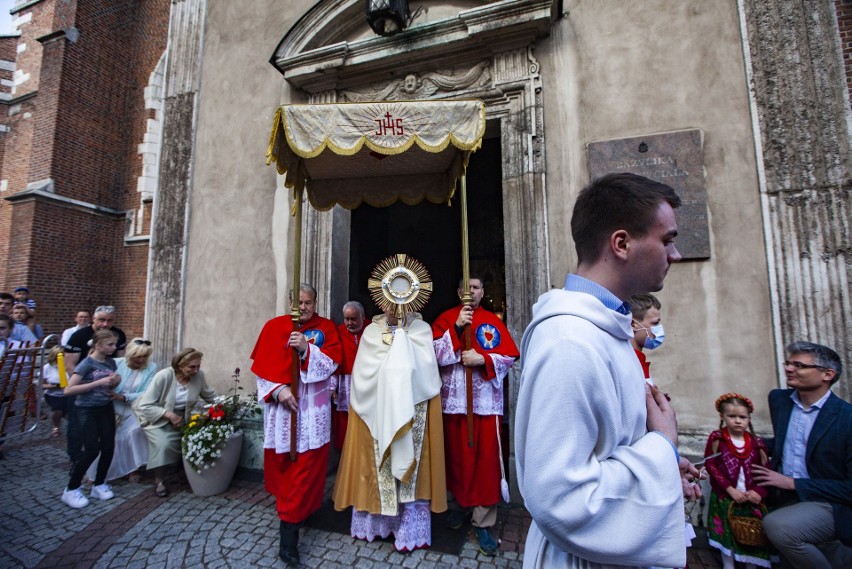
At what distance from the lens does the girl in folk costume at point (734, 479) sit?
112 inches

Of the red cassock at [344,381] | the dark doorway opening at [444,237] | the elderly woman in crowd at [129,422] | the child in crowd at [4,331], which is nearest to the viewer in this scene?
the red cassock at [344,381]

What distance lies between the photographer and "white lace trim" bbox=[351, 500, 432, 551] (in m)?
3.30

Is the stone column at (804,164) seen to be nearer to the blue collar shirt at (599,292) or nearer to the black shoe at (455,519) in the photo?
the black shoe at (455,519)

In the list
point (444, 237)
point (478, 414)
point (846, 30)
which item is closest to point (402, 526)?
point (478, 414)

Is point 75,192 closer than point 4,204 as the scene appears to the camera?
Yes

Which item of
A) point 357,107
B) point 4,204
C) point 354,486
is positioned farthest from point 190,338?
point 4,204

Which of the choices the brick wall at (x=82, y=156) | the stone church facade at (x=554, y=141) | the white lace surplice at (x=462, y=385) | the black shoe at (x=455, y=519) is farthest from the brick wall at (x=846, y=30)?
the brick wall at (x=82, y=156)

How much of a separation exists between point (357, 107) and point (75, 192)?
1135 centimetres

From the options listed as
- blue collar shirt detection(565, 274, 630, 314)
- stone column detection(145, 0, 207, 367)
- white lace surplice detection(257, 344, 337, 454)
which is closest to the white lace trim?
white lace surplice detection(257, 344, 337, 454)

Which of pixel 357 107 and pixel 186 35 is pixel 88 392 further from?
pixel 186 35

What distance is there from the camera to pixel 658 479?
1.05m

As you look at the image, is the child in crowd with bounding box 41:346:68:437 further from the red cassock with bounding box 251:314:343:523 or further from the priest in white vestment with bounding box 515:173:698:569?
the priest in white vestment with bounding box 515:173:698:569

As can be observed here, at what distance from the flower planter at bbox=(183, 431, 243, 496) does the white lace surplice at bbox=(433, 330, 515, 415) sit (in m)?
2.55

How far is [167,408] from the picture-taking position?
15.1ft
